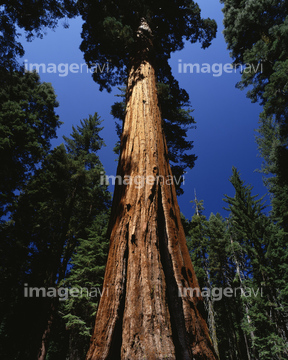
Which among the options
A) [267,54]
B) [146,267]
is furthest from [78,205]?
[267,54]

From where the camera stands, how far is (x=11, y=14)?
19.1 ft

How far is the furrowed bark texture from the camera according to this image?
1.15 m

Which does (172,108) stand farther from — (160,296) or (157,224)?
(160,296)

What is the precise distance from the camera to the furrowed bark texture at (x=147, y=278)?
3.78 feet

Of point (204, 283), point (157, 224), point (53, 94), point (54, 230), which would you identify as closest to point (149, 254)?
point (157, 224)

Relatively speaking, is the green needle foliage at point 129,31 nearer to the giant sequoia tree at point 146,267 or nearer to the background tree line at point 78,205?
the background tree line at point 78,205

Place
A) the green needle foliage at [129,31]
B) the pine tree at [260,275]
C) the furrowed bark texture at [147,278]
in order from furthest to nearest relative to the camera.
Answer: the pine tree at [260,275] < the green needle foliage at [129,31] < the furrowed bark texture at [147,278]

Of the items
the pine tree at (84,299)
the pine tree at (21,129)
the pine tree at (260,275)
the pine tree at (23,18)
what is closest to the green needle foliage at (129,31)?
the pine tree at (23,18)

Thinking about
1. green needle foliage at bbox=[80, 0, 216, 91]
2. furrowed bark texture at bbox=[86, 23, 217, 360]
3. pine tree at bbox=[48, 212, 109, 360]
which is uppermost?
green needle foliage at bbox=[80, 0, 216, 91]

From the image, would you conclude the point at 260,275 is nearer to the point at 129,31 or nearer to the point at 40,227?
the point at 129,31

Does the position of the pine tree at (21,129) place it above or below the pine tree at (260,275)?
above

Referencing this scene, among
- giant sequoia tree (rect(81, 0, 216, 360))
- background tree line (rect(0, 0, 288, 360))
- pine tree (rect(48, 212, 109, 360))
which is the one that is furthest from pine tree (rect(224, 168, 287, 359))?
giant sequoia tree (rect(81, 0, 216, 360))

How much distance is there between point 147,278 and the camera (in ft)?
4.41

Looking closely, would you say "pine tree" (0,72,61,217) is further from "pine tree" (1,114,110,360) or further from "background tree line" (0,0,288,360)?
"pine tree" (1,114,110,360)
